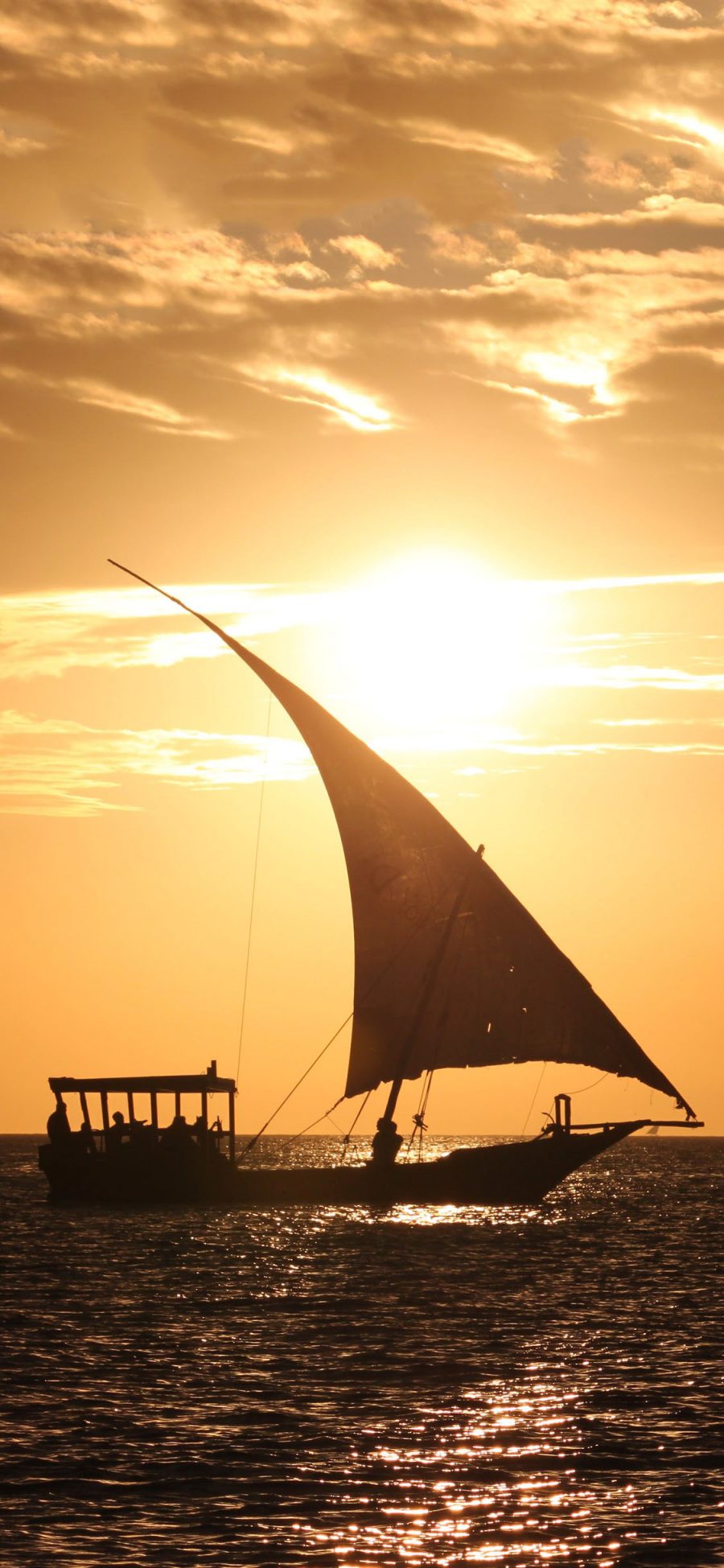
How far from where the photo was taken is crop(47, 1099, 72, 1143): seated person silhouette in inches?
2068

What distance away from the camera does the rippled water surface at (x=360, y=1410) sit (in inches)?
650

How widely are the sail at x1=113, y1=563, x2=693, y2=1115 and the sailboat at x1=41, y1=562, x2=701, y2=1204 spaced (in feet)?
0.12

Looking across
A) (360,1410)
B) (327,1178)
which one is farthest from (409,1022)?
(360,1410)

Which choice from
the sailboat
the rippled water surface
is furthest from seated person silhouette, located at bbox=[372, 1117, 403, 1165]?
the rippled water surface

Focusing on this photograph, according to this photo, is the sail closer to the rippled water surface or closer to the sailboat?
the sailboat

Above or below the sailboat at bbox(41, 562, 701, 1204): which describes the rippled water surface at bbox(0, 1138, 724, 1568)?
below

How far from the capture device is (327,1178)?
1932 inches

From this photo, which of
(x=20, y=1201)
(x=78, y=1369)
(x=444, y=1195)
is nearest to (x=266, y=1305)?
(x=78, y=1369)

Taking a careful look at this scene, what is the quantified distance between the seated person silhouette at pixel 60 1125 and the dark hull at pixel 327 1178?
40cm

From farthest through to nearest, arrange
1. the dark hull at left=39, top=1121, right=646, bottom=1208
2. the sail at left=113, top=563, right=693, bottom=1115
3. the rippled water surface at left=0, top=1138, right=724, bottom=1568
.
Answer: the sail at left=113, top=563, right=693, bottom=1115
the dark hull at left=39, top=1121, right=646, bottom=1208
the rippled water surface at left=0, top=1138, right=724, bottom=1568

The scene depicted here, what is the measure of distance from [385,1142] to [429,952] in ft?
17.8

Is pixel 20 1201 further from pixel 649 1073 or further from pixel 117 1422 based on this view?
pixel 117 1422

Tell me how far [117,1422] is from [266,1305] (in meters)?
12.8

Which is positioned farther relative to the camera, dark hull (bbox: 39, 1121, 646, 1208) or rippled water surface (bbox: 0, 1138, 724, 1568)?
dark hull (bbox: 39, 1121, 646, 1208)
